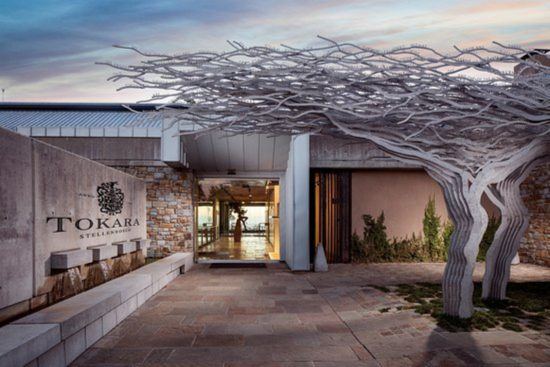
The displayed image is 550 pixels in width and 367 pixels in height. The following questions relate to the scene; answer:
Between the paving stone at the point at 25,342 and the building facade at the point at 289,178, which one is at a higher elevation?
the building facade at the point at 289,178

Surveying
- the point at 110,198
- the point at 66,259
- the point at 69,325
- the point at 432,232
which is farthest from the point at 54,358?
the point at 432,232

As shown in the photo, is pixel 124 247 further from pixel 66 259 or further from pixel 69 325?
pixel 69 325

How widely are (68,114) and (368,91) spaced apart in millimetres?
12010

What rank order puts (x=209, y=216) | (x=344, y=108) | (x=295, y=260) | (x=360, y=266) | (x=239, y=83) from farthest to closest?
(x=209, y=216) → (x=360, y=266) → (x=295, y=260) → (x=344, y=108) → (x=239, y=83)

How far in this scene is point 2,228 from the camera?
485 centimetres

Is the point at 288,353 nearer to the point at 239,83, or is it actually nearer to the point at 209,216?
the point at 239,83

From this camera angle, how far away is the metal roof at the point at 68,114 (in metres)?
13.6

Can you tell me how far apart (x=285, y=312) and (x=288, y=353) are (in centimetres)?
193

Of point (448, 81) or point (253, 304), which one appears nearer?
point (448, 81)

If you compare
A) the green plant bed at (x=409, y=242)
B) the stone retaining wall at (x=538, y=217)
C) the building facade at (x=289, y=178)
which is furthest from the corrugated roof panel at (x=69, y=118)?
the stone retaining wall at (x=538, y=217)

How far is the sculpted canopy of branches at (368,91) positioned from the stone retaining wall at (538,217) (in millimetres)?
6603

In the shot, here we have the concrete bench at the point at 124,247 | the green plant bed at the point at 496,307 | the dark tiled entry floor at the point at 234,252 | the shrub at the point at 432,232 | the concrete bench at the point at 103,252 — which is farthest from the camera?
the dark tiled entry floor at the point at 234,252

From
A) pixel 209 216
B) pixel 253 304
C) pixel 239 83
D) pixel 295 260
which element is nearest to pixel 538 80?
pixel 239 83

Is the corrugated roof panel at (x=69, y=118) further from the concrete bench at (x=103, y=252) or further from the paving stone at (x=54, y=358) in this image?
the paving stone at (x=54, y=358)
